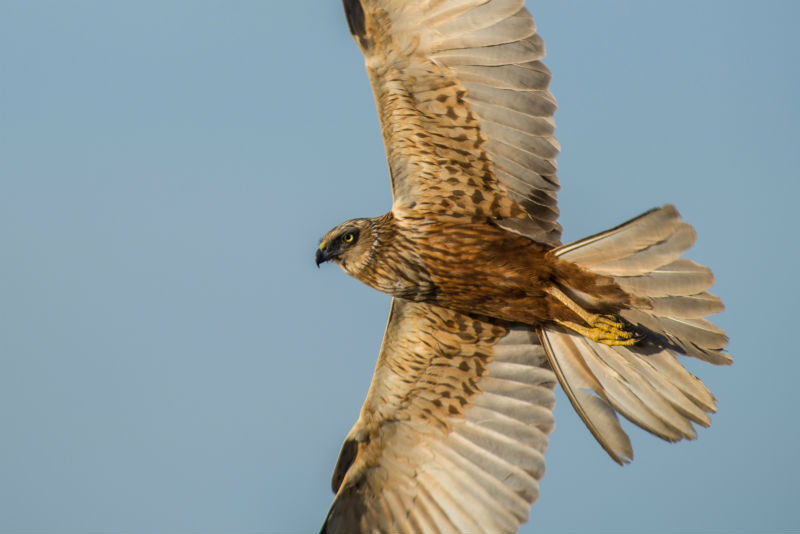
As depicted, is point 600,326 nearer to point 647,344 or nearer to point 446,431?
point 647,344

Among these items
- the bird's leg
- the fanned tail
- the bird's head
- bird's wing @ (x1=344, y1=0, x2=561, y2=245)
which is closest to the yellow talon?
the bird's leg

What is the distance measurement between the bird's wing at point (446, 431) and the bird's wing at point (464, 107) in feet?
3.71

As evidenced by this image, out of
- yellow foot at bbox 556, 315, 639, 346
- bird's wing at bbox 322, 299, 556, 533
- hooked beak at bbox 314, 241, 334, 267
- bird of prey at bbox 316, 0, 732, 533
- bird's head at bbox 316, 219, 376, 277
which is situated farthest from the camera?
bird's wing at bbox 322, 299, 556, 533

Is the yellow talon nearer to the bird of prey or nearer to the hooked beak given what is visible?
the bird of prey

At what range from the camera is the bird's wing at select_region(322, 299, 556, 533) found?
25.4 ft

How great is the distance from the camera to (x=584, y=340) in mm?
7332

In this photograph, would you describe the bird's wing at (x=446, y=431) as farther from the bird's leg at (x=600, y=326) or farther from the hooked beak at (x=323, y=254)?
the bird's leg at (x=600, y=326)

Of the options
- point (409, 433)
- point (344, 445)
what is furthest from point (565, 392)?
point (344, 445)

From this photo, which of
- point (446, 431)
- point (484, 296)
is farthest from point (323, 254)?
point (446, 431)

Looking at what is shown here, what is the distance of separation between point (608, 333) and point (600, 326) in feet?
0.25

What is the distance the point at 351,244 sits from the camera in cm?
740

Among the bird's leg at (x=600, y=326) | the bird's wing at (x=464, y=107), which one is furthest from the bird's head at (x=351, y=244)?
the bird's leg at (x=600, y=326)

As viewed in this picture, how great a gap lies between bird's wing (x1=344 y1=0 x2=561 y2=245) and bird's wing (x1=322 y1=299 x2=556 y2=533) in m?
1.13

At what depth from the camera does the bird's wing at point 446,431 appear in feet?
25.4
